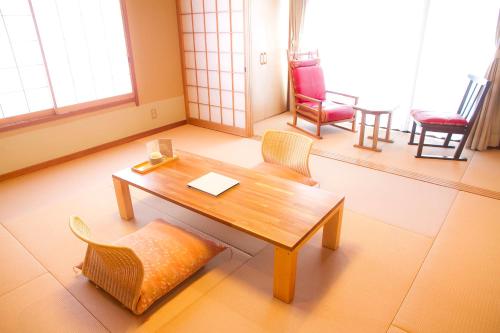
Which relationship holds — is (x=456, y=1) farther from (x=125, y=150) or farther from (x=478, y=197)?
(x=125, y=150)

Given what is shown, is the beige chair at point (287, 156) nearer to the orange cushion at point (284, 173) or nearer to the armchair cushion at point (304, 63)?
the orange cushion at point (284, 173)

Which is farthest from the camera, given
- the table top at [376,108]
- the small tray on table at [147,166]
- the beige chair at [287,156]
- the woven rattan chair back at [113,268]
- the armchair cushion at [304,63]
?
the armchair cushion at [304,63]

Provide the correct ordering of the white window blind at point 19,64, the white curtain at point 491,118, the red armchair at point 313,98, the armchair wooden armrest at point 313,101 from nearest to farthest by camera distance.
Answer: the white window blind at point 19,64 → the white curtain at point 491,118 → the armchair wooden armrest at point 313,101 → the red armchair at point 313,98

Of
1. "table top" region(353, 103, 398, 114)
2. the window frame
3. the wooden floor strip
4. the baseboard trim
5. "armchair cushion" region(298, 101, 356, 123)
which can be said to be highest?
the window frame

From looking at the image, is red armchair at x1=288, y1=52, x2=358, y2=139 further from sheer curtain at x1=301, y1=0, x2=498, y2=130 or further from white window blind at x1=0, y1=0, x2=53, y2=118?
white window blind at x1=0, y1=0, x2=53, y2=118

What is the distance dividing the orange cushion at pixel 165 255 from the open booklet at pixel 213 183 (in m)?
0.31

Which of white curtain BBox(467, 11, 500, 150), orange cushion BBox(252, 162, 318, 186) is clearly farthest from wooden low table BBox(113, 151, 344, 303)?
white curtain BBox(467, 11, 500, 150)

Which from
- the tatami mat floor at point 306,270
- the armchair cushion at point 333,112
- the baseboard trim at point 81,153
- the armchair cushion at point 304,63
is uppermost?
the armchair cushion at point 304,63

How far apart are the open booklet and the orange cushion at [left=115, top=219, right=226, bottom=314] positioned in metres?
0.31

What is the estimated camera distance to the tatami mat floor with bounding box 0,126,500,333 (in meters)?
1.75

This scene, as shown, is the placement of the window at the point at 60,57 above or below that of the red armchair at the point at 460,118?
above

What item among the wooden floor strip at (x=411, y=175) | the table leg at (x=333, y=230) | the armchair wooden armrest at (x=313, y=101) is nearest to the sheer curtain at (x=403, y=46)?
the armchair wooden armrest at (x=313, y=101)

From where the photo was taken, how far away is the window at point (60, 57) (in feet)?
10.7

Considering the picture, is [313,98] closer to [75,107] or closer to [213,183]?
[213,183]
